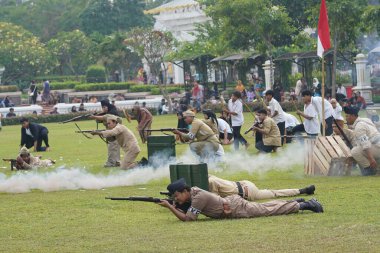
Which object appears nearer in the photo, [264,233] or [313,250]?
[313,250]

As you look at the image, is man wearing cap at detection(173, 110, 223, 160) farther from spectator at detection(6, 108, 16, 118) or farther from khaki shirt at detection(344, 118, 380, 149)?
spectator at detection(6, 108, 16, 118)

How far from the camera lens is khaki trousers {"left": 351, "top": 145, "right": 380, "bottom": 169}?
19163 millimetres

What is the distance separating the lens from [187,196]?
1423cm

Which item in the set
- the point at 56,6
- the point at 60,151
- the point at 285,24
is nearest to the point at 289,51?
the point at 285,24

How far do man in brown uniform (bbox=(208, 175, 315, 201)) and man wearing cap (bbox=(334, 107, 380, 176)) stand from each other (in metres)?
2.73

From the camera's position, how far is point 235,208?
1443cm

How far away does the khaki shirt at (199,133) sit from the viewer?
22.1 m

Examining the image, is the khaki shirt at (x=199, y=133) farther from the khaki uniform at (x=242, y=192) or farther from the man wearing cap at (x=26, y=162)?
the khaki uniform at (x=242, y=192)

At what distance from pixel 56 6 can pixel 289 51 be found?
193 ft

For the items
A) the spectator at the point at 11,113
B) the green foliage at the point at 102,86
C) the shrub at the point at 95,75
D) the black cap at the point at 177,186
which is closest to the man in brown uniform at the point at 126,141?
the black cap at the point at 177,186

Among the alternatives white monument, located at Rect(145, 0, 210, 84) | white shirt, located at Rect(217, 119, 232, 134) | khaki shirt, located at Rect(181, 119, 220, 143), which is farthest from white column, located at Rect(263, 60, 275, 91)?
khaki shirt, located at Rect(181, 119, 220, 143)

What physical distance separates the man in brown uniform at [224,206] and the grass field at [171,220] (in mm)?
156

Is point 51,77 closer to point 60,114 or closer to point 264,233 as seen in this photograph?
point 60,114

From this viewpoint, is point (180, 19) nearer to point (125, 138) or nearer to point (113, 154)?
point (113, 154)
